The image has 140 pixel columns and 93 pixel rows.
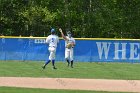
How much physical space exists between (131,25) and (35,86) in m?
34.0

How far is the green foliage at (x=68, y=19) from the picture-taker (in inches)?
1877

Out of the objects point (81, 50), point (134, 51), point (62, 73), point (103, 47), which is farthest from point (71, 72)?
point (134, 51)

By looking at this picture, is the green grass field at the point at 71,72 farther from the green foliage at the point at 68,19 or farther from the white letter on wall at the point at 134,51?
the green foliage at the point at 68,19

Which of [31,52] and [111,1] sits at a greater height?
[111,1]

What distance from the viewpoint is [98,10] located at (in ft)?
162

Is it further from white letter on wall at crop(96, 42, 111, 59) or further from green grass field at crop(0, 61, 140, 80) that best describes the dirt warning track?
white letter on wall at crop(96, 42, 111, 59)

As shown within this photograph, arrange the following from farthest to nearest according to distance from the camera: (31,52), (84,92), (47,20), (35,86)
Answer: (47,20)
(31,52)
(35,86)
(84,92)

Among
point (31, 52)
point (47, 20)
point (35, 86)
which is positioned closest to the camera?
point (35, 86)

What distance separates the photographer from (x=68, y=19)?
157 ft

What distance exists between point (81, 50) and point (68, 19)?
53.2 feet

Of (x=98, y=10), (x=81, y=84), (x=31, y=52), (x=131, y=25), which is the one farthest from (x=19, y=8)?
(x=81, y=84)

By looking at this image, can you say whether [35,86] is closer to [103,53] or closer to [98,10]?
[103,53]

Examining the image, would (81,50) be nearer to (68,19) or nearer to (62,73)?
(62,73)

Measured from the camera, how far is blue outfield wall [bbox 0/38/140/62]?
3152cm
